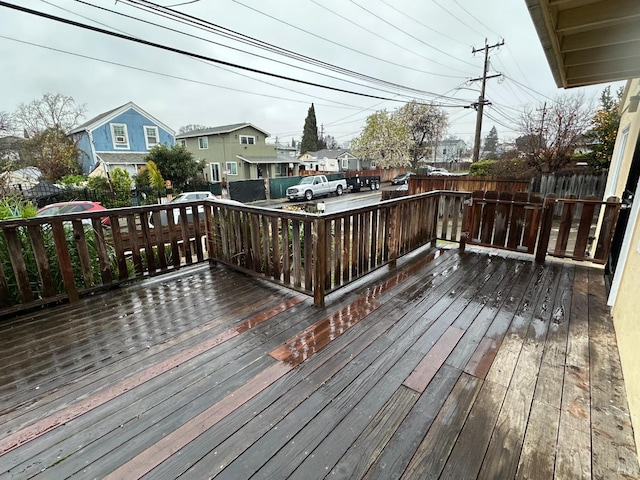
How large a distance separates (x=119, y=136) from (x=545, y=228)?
74.5 ft

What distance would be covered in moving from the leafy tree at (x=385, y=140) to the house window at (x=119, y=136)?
750 inches

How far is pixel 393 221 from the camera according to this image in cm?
A: 357

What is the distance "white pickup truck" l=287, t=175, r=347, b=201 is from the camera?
17.7 meters

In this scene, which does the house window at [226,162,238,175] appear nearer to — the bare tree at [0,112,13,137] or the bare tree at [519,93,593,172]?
the bare tree at [0,112,13,137]

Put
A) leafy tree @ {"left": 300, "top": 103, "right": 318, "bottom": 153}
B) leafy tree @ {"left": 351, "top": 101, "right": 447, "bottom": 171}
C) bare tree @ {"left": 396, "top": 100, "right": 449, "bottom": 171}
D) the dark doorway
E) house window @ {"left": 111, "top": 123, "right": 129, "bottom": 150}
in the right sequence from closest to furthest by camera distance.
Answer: the dark doorway
house window @ {"left": 111, "top": 123, "right": 129, "bottom": 150}
bare tree @ {"left": 396, "top": 100, "right": 449, "bottom": 171}
leafy tree @ {"left": 351, "top": 101, "right": 447, "bottom": 171}
leafy tree @ {"left": 300, "top": 103, "right": 318, "bottom": 153}

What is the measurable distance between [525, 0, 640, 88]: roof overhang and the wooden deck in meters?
2.19

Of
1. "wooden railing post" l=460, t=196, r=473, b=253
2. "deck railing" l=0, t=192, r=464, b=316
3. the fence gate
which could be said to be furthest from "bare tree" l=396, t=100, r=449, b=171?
"deck railing" l=0, t=192, r=464, b=316

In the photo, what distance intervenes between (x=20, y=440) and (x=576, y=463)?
2570 millimetres

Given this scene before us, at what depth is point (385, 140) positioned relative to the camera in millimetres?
26438

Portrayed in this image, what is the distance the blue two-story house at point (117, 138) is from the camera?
57.8 feet

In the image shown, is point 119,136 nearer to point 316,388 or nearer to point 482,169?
point 482,169

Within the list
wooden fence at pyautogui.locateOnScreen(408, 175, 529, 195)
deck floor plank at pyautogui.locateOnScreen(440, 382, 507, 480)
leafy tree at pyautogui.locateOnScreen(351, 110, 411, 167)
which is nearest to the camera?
deck floor plank at pyautogui.locateOnScreen(440, 382, 507, 480)

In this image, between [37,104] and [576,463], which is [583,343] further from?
[37,104]

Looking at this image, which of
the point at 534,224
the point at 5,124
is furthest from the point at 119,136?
the point at 534,224
